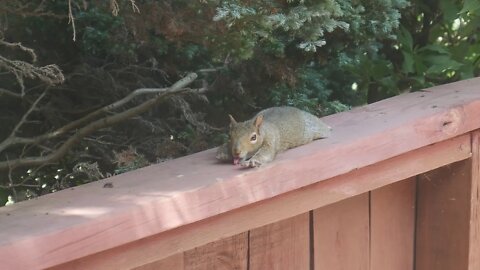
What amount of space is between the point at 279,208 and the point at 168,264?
25cm

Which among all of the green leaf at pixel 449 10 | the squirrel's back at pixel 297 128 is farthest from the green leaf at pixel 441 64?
the squirrel's back at pixel 297 128

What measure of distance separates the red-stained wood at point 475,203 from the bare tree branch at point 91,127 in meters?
0.80

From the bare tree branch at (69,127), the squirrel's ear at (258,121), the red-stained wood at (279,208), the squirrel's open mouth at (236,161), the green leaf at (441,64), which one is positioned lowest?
the red-stained wood at (279,208)

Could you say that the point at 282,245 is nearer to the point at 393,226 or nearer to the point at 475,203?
the point at 393,226

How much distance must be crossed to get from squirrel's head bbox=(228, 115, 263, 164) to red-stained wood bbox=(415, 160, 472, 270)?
541 millimetres

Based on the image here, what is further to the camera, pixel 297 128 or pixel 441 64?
pixel 441 64

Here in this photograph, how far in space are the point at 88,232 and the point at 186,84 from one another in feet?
3.67

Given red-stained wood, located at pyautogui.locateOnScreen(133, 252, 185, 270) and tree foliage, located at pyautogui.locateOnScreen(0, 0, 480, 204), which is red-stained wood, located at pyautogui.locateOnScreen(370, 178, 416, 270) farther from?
red-stained wood, located at pyautogui.locateOnScreen(133, 252, 185, 270)

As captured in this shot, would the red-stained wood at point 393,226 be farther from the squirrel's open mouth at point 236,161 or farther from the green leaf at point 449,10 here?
the green leaf at point 449,10

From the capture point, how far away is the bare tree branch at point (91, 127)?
216cm

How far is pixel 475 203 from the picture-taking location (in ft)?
6.38

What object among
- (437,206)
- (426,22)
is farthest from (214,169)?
(426,22)

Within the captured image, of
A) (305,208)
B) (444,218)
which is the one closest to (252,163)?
(305,208)

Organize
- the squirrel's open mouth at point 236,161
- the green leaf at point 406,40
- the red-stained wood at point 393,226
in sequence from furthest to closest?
the green leaf at point 406,40, the red-stained wood at point 393,226, the squirrel's open mouth at point 236,161
